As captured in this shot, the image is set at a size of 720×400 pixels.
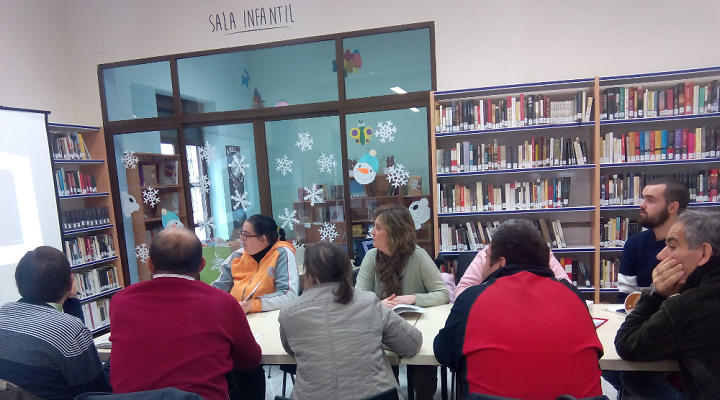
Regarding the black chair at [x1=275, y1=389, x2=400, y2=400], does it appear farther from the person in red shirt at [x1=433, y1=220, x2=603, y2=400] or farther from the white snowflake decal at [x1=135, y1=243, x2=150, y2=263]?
the white snowflake decal at [x1=135, y1=243, x2=150, y2=263]

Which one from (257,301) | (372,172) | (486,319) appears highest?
(372,172)

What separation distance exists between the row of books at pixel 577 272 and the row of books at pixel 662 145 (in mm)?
890

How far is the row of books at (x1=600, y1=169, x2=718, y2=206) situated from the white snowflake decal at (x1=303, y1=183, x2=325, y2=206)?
8.31 ft

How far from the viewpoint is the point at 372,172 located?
374cm

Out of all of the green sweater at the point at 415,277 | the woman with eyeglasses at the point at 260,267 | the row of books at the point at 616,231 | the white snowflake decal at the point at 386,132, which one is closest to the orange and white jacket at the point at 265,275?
the woman with eyeglasses at the point at 260,267

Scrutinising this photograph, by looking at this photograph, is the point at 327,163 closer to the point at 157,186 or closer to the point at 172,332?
the point at 157,186

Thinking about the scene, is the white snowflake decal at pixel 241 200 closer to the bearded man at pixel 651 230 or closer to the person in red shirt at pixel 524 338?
the person in red shirt at pixel 524 338

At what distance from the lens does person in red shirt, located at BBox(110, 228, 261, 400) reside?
1.35 meters

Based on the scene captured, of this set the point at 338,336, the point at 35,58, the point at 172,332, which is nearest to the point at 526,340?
the point at 338,336

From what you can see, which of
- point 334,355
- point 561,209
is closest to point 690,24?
point 561,209

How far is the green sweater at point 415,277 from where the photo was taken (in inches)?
89.5

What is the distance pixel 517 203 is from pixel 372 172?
1.36m

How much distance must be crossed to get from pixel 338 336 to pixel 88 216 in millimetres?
3729

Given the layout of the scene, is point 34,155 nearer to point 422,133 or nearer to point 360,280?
point 360,280
